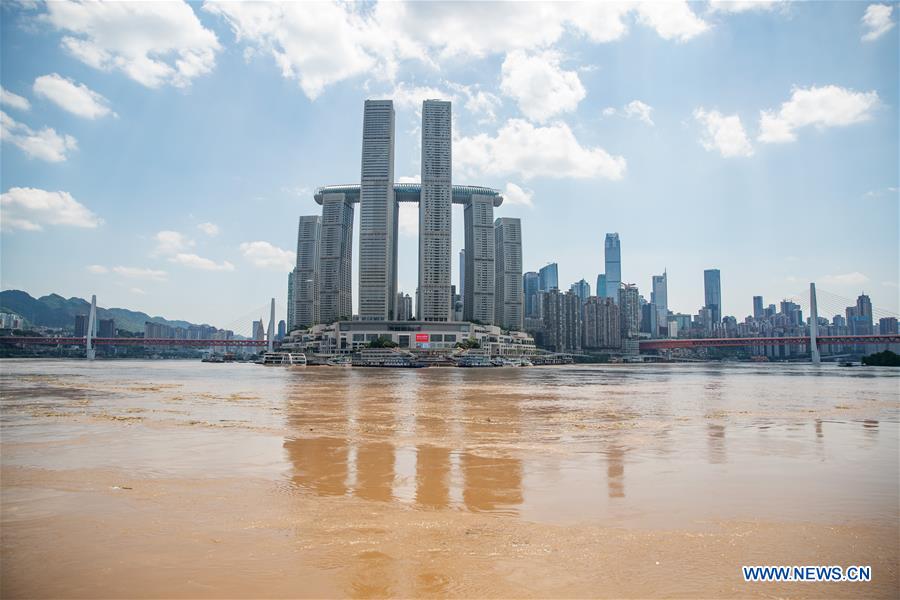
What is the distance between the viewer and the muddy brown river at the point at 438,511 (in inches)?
314

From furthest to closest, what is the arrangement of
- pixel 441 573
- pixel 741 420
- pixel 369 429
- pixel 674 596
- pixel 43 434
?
pixel 741 420 < pixel 369 429 < pixel 43 434 < pixel 441 573 < pixel 674 596

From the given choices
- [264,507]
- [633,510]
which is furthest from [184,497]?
[633,510]

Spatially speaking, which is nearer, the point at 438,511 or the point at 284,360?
the point at 438,511

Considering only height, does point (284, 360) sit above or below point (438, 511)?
below

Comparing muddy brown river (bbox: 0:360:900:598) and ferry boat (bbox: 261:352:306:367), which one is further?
ferry boat (bbox: 261:352:306:367)

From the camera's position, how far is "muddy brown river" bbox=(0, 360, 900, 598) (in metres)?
7.96

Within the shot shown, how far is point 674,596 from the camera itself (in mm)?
7508

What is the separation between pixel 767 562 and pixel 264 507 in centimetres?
959

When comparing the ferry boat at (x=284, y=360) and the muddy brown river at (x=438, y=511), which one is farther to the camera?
the ferry boat at (x=284, y=360)

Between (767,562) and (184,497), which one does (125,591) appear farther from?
(767,562)

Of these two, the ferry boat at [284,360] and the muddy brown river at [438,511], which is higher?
the muddy brown river at [438,511]

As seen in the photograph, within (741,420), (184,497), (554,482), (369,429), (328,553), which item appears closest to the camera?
(328,553)

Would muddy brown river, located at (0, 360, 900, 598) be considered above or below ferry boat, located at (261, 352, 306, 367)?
above

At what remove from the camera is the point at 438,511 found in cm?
1145
